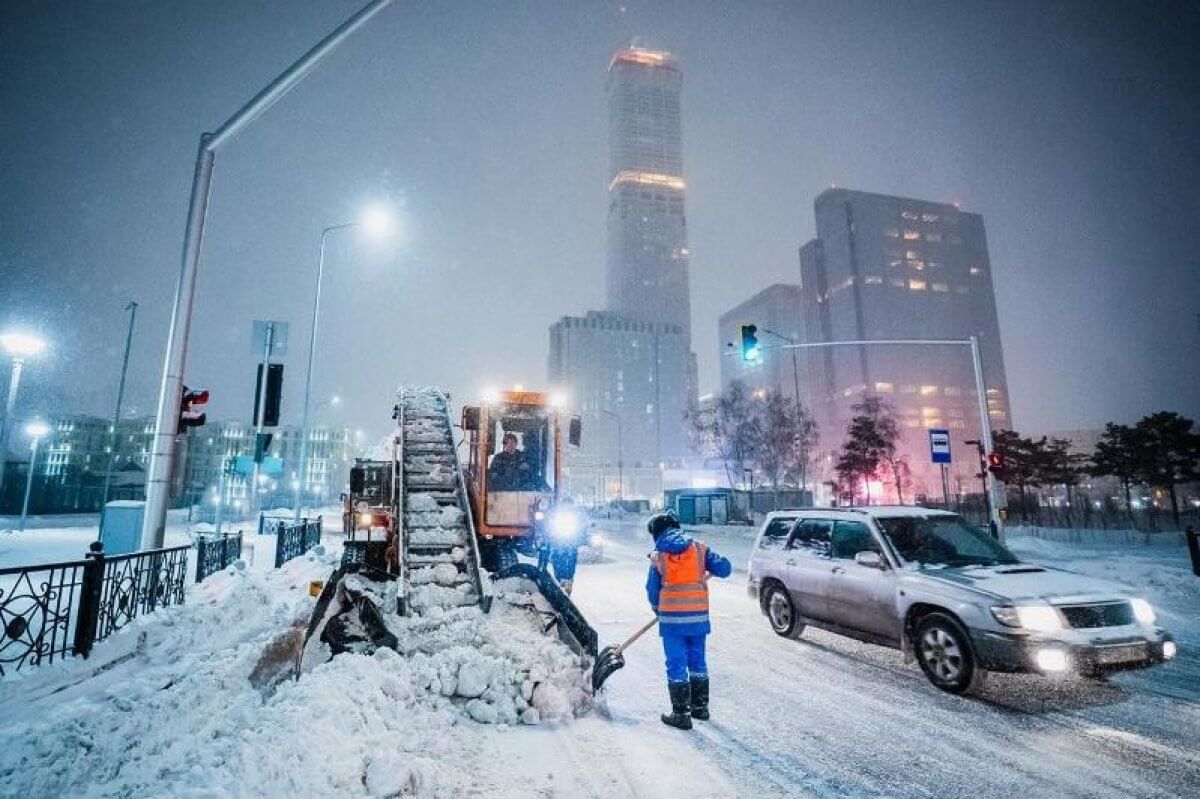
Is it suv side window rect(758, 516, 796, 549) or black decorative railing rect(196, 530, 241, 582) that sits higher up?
suv side window rect(758, 516, 796, 549)

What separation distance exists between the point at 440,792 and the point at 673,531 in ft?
9.64

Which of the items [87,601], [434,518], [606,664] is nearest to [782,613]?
[606,664]

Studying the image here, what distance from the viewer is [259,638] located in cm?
752

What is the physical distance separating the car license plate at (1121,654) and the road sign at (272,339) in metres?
13.8

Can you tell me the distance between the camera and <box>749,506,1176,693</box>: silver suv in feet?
17.4

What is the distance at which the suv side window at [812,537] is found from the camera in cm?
786

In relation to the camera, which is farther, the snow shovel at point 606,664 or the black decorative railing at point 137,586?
the black decorative railing at point 137,586

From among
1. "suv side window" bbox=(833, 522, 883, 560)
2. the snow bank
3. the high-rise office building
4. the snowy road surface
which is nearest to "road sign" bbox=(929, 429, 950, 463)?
the snowy road surface

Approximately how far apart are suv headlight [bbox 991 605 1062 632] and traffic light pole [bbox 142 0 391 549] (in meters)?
10.8

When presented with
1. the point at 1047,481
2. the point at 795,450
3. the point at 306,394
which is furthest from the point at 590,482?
the point at 306,394

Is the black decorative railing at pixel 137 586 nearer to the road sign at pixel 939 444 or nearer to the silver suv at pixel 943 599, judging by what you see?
the silver suv at pixel 943 599

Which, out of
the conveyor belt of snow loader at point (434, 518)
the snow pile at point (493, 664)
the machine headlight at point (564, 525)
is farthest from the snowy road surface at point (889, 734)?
the machine headlight at point (564, 525)

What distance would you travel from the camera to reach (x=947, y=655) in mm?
5957

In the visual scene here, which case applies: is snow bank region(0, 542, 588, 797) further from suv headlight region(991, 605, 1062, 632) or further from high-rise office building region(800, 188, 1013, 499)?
high-rise office building region(800, 188, 1013, 499)
